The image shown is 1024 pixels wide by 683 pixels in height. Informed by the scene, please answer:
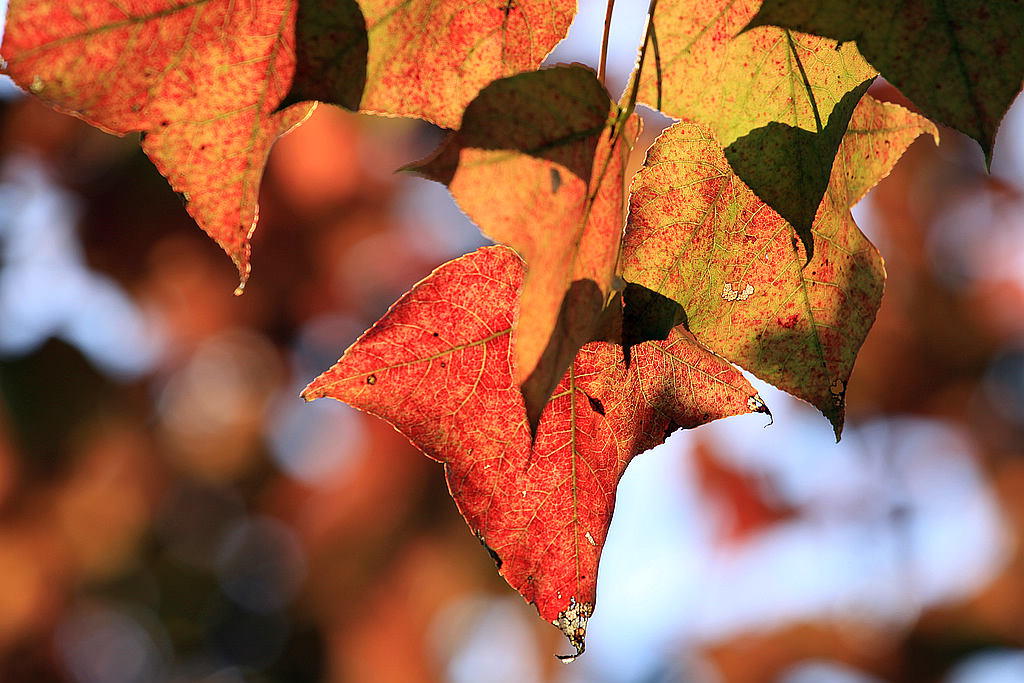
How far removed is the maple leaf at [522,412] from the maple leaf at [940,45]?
21 centimetres

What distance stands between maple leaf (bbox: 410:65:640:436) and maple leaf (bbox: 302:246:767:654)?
121mm

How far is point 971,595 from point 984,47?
6.68 m

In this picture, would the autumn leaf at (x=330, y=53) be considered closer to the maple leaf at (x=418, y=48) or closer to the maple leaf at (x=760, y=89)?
the maple leaf at (x=418, y=48)

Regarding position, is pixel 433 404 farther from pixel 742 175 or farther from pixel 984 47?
pixel 984 47

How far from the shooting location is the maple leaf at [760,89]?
458 millimetres

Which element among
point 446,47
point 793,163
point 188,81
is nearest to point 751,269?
A: point 793,163

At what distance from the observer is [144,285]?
565 cm

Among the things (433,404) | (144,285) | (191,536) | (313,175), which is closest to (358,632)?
(191,536)

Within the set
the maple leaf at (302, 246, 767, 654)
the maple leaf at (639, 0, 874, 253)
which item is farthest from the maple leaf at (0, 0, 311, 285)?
the maple leaf at (639, 0, 874, 253)

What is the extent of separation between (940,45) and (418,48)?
0.30 metres

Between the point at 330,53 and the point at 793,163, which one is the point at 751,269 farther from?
the point at 330,53

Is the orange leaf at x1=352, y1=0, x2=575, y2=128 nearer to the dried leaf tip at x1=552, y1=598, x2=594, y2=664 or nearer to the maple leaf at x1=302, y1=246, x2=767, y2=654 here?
the maple leaf at x1=302, y1=246, x2=767, y2=654

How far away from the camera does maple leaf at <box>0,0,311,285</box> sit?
0.44 meters

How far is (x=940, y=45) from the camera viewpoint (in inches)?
15.7
